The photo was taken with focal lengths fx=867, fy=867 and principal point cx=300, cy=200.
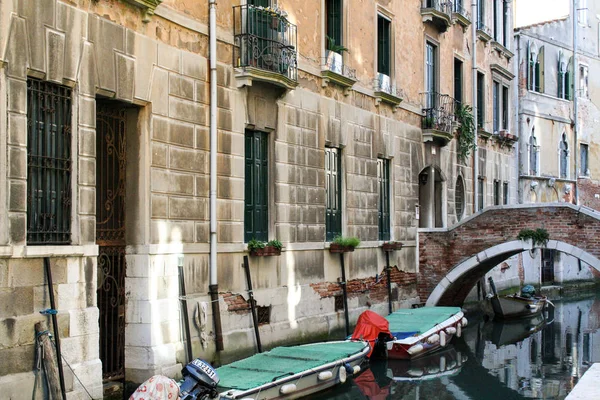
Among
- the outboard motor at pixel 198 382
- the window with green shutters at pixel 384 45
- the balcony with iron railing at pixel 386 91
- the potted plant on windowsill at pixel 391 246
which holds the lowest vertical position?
the outboard motor at pixel 198 382

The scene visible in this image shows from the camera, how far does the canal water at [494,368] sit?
1319 cm

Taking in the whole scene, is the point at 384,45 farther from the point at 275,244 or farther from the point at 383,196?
the point at 275,244

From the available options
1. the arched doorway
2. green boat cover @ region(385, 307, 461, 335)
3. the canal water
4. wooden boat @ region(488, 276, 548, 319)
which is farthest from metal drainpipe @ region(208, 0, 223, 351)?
wooden boat @ region(488, 276, 548, 319)

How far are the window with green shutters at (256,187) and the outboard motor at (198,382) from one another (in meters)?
4.31

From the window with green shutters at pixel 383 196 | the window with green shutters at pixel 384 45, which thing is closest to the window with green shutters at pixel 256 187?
the window with green shutters at pixel 383 196

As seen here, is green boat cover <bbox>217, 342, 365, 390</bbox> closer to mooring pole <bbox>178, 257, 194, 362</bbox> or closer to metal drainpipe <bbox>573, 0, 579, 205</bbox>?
mooring pole <bbox>178, 257, 194, 362</bbox>

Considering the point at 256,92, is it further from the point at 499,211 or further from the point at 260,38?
the point at 499,211

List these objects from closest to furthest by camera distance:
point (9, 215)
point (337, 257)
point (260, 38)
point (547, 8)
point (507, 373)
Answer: point (9, 215) < point (260, 38) < point (507, 373) < point (337, 257) < point (547, 8)

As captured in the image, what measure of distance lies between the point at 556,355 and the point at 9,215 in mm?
11969

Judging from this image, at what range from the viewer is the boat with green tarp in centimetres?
1063

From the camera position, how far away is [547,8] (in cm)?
3197

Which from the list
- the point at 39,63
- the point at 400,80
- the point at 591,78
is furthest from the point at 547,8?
the point at 39,63

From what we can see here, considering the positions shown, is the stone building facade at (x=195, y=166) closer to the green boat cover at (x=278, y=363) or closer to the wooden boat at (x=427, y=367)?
the green boat cover at (x=278, y=363)

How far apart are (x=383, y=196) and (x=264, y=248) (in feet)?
19.0
